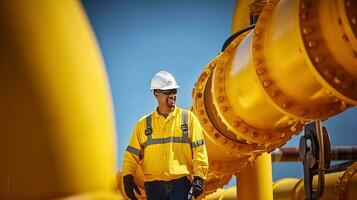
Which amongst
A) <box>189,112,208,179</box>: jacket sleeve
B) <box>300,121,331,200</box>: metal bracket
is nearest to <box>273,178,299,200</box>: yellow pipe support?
<box>300,121,331,200</box>: metal bracket

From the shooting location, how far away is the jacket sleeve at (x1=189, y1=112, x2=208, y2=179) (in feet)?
11.3

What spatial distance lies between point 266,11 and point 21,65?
1.41 meters

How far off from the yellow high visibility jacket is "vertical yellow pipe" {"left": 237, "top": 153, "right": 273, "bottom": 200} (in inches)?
46.3

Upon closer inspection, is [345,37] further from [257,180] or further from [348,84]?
[257,180]

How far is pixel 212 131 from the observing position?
3.86 m

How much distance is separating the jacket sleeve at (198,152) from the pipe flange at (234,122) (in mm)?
176

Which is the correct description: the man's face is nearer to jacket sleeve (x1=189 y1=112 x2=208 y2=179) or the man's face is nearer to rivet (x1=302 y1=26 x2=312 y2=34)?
jacket sleeve (x1=189 y1=112 x2=208 y2=179)

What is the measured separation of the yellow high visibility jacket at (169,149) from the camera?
348 cm

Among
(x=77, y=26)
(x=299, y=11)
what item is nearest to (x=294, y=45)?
(x=299, y=11)

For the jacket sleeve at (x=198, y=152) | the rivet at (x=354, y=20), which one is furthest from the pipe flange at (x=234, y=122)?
the rivet at (x=354, y=20)

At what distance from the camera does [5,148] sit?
1804 millimetres

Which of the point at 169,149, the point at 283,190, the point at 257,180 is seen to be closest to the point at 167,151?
the point at 169,149

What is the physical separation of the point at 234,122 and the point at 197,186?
17.1 inches

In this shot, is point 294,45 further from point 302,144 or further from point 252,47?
point 302,144
